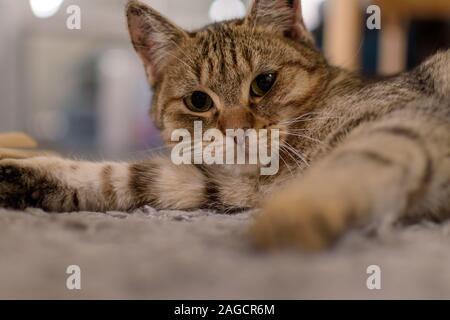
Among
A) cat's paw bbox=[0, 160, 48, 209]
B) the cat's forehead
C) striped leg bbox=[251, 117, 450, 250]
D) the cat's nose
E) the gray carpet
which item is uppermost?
the cat's forehead

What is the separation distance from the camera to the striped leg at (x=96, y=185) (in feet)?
3.39

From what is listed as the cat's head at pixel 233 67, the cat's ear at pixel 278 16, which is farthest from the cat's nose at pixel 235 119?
the cat's ear at pixel 278 16

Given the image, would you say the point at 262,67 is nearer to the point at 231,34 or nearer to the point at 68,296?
the point at 231,34

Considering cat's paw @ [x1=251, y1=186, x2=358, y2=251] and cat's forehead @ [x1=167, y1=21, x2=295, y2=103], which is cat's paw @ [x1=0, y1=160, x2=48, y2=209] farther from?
cat's paw @ [x1=251, y1=186, x2=358, y2=251]

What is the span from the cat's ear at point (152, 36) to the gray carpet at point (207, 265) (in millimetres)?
705

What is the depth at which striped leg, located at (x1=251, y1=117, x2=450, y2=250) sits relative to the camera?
0.56 meters

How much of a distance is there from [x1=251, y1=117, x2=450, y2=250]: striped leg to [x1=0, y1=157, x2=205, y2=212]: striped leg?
46 cm

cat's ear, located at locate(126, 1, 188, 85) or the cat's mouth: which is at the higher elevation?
cat's ear, located at locate(126, 1, 188, 85)

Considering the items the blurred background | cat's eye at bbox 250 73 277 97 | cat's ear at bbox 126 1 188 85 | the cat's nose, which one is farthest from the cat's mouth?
the blurred background

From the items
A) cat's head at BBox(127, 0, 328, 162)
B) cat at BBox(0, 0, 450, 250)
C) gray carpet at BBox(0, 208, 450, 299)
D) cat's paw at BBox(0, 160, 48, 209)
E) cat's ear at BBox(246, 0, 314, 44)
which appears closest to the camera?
gray carpet at BBox(0, 208, 450, 299)

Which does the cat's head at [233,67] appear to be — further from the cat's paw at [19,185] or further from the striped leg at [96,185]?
the cat's paw at [19,185]

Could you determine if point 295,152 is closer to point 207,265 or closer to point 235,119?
point 235,119

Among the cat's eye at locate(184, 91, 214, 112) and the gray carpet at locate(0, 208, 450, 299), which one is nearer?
the gray carpet at locate(0, 208, 450, 299)

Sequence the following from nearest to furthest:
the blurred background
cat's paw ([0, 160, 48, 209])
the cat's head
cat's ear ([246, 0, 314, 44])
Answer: cat's paw ([0, 160, 48, 209]) < the cat's head < cat's ear ([246, 0, 314, 44]) < the blurred background
